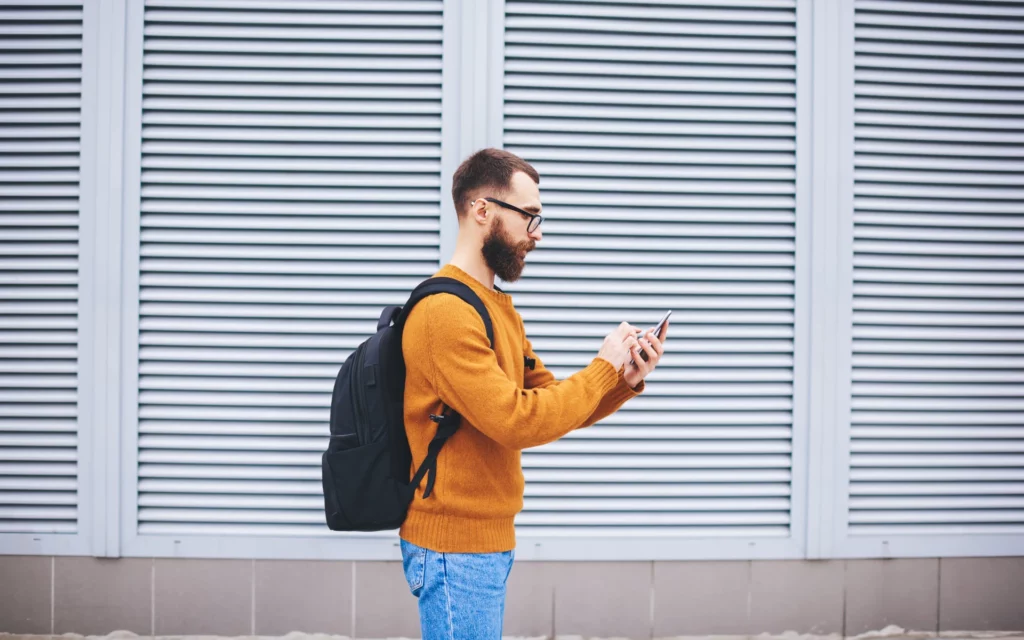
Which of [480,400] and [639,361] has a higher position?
[639,361]

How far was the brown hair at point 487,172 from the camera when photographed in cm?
207

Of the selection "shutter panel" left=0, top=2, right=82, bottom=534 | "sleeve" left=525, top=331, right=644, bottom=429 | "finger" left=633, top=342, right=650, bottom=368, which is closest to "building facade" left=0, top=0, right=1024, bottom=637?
"shutter panel" left=0, top=2, right=82, bottom=534

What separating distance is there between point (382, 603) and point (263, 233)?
220 centimetres

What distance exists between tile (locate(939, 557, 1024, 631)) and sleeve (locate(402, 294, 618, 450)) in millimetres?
3343

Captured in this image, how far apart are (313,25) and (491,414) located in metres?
2.99

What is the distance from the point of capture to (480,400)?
1.83 m

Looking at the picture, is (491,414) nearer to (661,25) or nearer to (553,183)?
(553,183)

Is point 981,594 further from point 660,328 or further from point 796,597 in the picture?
point 660,328

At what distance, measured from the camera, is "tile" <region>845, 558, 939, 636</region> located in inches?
152

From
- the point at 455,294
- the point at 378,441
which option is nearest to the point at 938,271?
the point at 455,294

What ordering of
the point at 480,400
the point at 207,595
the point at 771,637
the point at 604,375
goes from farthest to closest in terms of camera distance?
the point at 771,637 → the point at 207,595 → the point at 604,375 → the point at 480,400

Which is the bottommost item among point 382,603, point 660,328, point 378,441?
point 382,603

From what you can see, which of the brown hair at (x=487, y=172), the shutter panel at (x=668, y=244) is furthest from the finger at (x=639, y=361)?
the shutter panel at (x=668, y=244)

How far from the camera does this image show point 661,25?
386cm
